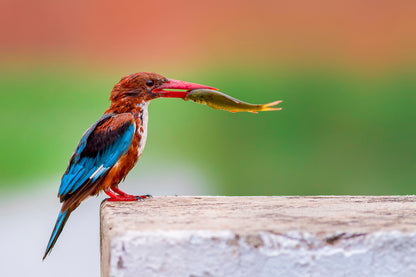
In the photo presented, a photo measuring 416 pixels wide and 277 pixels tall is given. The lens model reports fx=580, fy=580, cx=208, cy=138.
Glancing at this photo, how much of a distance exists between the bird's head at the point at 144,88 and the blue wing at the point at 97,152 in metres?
0.11

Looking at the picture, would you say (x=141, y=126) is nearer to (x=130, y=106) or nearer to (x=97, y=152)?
(x=130, y=106)

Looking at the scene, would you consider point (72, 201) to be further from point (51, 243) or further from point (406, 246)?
point (406, 246)

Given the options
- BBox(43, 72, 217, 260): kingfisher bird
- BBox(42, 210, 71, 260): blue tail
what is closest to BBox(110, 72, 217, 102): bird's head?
BBox(43, 72, 217, 260): kingfisher bird

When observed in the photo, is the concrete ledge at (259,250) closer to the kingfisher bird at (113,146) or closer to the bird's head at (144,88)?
the kingfisher bird at (113,146)

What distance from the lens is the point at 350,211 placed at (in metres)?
1.82

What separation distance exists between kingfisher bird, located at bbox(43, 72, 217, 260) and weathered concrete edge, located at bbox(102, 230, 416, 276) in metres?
0.90

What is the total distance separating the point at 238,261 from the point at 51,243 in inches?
42.8

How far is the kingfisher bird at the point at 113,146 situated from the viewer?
2.29 meters

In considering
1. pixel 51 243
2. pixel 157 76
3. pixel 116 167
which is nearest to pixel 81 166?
pixel 116 167

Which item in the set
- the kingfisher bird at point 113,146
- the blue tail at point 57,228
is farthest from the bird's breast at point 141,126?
the blue tail at point 57,228

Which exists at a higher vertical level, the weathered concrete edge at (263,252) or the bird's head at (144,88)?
the bird's head at (144,88)

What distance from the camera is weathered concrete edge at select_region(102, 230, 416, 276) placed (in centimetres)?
138

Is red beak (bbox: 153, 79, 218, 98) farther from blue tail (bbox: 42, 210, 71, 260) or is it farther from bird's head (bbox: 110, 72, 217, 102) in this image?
blue tail (bbox: 42, 210, 71, 260)

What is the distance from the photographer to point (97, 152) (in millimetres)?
2316
